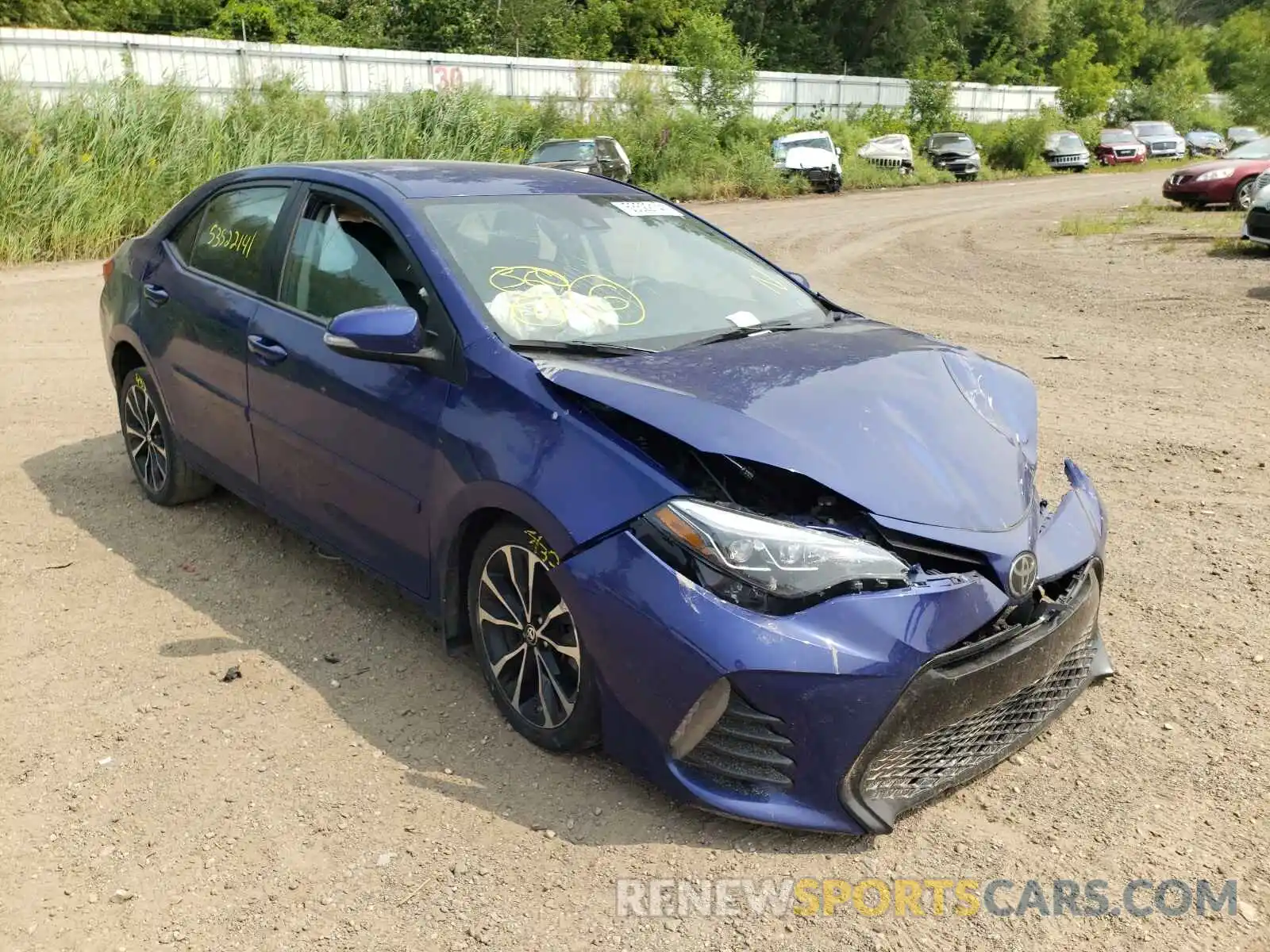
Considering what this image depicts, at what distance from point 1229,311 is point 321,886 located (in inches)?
398

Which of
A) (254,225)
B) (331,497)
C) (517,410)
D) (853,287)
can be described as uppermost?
(254,225)

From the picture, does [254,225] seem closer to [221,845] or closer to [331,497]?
[331,497]

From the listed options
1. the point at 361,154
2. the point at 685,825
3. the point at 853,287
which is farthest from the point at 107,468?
the point at 361,154

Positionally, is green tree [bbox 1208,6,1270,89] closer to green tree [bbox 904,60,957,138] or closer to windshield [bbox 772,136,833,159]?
green tree [bbox 904,60,957,138]

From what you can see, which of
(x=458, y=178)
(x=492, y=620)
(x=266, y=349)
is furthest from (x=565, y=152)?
(x=492, y=620)

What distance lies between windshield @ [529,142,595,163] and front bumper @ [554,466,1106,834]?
60.3ft

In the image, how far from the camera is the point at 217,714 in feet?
11.8

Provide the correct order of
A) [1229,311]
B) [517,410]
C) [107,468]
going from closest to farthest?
[517,410], [107,468], [1229,311]

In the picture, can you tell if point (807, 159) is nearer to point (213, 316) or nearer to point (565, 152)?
point (565, 152)

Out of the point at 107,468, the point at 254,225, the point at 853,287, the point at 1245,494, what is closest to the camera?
the point at 254,225

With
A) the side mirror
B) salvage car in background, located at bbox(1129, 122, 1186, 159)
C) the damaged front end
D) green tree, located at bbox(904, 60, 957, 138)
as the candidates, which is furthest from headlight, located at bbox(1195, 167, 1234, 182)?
salvage car in background, located at bbox(1129, 122, 1186, 159)

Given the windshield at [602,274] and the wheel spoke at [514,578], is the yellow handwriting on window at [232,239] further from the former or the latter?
the wheel spoke at [514,578]

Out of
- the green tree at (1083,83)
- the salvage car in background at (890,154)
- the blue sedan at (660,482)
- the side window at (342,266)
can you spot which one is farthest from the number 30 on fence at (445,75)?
the green tree at (1083,83)

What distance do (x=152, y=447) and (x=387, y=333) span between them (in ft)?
8.20
